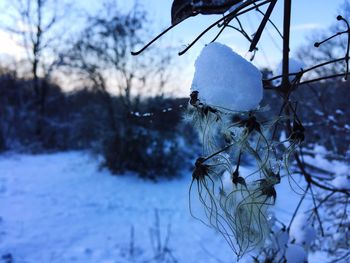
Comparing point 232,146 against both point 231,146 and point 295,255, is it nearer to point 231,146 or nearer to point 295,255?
point 231,146

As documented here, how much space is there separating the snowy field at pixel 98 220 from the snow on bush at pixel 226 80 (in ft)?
11.9

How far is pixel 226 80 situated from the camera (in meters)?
0.59

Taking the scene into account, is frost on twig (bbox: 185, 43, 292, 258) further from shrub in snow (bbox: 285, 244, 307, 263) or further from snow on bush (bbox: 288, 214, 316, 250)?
snow on bush (bbox: 288, 214, 316, 250)

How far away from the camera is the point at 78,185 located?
7191mm

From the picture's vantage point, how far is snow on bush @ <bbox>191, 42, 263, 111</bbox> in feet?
1.84

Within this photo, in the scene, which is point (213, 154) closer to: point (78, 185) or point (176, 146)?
point (78, 185)

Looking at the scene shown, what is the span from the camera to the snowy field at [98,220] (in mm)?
4121

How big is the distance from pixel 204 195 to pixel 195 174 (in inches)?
1.8

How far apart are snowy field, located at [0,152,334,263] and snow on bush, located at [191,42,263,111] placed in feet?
11.9

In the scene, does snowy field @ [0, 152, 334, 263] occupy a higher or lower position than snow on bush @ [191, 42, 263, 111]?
lower

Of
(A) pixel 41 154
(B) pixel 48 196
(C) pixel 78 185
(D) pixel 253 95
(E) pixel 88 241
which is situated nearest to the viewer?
(D) pixel 253 95

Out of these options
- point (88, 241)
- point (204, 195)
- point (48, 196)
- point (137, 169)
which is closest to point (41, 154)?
point (137, 169)

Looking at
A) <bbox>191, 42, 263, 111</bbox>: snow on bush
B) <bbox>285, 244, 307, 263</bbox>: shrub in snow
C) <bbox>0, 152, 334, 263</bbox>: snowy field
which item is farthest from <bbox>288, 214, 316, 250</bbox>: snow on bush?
<bbox>0, 152, 334, 263</bbox>: snowy field

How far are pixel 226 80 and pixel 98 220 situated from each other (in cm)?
503
